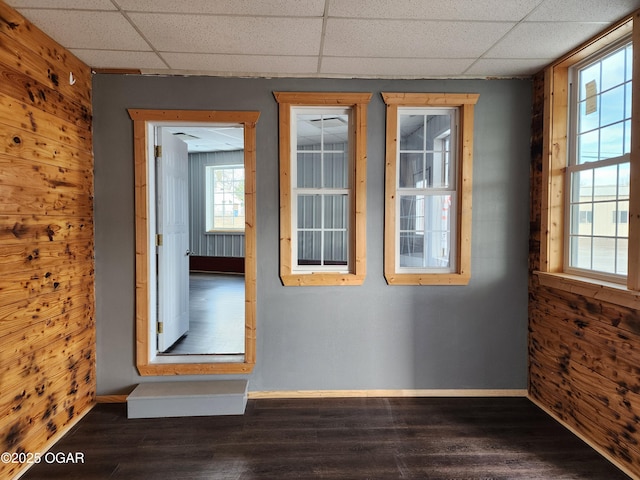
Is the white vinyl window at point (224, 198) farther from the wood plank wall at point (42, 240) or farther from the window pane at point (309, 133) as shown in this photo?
the wood plank wall at point (42, 240)

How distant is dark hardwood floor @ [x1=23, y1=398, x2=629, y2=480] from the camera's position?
81.6 inches

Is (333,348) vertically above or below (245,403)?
above

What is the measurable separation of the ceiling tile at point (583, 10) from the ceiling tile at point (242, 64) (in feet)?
4.71

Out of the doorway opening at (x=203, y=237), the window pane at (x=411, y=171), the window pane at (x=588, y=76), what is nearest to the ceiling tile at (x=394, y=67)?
the window pane at (x=411, y=171)

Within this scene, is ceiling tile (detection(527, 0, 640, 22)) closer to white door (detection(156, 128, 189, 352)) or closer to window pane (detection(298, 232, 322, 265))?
white door (detection(156, 128, 189, 352))

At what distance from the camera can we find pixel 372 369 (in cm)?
296

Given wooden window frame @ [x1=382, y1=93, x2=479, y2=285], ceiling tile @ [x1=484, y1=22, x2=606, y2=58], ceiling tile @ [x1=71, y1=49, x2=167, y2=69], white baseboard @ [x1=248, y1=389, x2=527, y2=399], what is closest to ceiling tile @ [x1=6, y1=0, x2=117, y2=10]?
ceiling tile @ [x1=71, y1=49, x2=167, y2=69]

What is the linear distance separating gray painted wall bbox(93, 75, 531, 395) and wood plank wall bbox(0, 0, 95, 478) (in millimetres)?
192

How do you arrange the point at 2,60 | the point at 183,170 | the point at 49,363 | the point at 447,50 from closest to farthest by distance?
the point at 2,60 → the point at 49,363 → the point at 447,50 → the point at 183,170

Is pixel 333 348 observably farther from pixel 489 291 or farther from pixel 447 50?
pixel 447 50

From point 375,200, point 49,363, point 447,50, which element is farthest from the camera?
point 375,200

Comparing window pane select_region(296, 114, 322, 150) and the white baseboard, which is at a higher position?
window pane select_region(296, 114, 322, 150)

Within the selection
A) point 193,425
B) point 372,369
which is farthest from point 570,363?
point 193,425

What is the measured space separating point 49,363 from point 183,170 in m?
2.17
